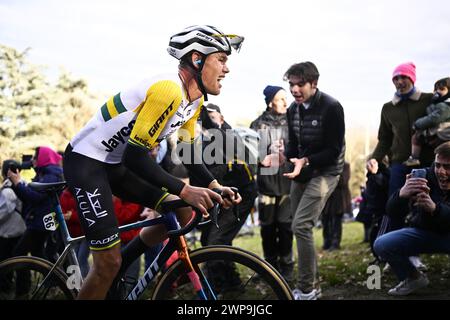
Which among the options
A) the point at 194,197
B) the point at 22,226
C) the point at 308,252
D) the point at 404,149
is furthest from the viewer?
the point at 22,226

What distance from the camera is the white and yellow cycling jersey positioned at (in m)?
3.22

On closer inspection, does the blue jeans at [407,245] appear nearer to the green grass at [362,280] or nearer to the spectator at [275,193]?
the green grass at [362,280]

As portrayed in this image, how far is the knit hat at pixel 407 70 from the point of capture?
6113mm

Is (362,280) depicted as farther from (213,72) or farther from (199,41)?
(199,41)

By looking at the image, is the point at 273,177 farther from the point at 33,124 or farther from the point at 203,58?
the point at 33,124

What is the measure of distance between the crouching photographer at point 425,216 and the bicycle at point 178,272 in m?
1.68

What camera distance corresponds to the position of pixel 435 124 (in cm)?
579

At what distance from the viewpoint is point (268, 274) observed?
3.25 meters

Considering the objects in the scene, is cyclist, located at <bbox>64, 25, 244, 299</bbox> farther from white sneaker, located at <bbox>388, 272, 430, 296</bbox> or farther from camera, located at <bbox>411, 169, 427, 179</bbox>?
white sneaker, located at <bbox>388, 272, 430, 296</bbox>

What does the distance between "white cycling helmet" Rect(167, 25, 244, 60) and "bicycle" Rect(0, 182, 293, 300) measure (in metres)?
1.05

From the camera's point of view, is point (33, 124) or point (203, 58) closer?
point (203, 58)

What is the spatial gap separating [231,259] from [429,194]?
2.41 metres

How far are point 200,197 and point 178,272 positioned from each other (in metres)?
0.62
